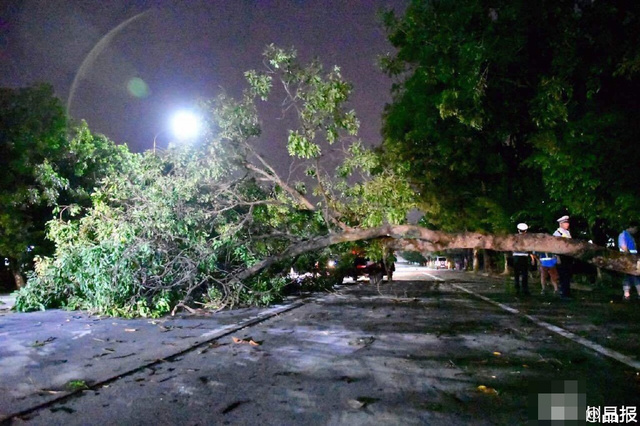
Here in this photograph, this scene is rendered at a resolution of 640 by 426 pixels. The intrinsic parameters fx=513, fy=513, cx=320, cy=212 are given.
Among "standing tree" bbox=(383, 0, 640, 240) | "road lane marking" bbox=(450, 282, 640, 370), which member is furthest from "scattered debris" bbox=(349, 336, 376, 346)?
"standing tree" bbox=(383, 0, 640, 240)

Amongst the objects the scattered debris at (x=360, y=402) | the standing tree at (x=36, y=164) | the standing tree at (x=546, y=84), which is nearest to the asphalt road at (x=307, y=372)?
the scattered debris at (x=360, y=402)

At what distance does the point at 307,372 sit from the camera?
5.92 metres

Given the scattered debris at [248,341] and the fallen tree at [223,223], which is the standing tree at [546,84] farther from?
the scattered debris at [248,341]

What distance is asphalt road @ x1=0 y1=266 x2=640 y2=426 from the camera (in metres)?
4.40

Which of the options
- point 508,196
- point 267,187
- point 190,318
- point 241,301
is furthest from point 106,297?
point 508,196

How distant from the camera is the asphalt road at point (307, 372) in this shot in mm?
4398

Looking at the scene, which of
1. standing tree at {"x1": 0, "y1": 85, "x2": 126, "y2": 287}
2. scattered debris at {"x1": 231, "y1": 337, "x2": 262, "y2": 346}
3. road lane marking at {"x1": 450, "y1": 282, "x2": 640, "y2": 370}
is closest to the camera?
road lane marking at {"x1": 450, "y1": 282, "x2": 640, "y2": 370}

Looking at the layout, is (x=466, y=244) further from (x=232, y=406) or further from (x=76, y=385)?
(x=76, y=385)

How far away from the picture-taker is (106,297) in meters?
11.3

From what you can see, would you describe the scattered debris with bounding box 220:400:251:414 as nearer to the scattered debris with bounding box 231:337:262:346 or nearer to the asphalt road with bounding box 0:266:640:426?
the asphalt road with bounding box 0:266:640:426

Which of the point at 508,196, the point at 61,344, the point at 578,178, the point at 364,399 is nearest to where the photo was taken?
the point at 364,399

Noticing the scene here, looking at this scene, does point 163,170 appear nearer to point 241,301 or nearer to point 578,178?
point 241,301

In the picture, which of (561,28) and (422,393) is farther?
(561,28)

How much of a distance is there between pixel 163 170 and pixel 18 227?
30.4ft
